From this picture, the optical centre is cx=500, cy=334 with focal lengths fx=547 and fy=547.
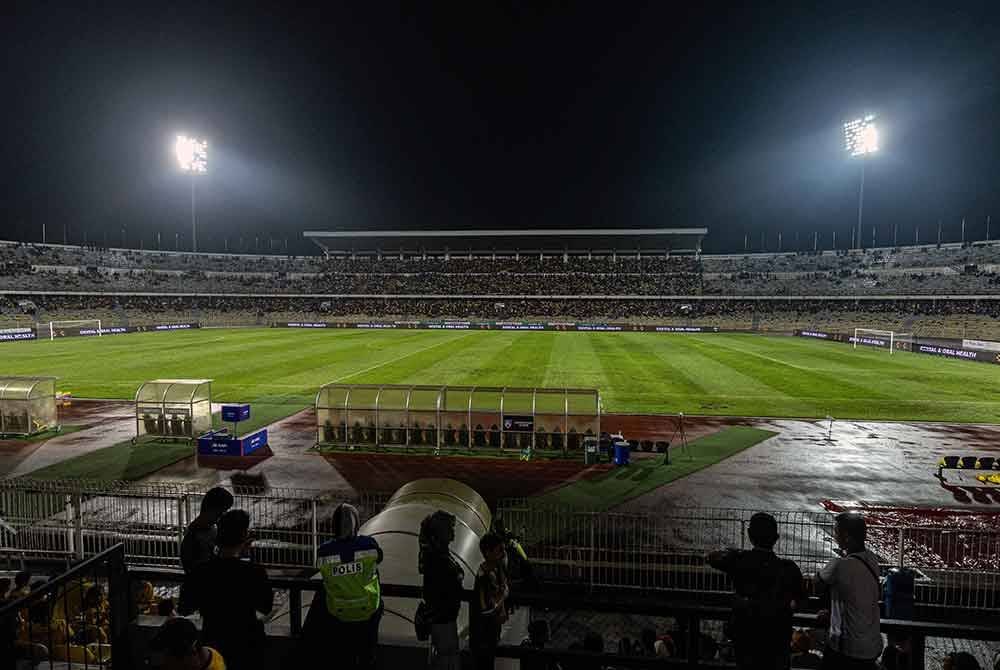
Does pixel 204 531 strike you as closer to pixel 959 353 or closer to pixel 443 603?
pixel 443 603

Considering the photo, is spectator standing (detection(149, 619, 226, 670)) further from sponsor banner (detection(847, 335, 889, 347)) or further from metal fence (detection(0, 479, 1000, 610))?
sponsor banner (detection(847, 335, 889, 347))

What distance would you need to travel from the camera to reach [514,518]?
11.8 m

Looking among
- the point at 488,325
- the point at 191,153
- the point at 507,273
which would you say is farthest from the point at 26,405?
the point at 507,273

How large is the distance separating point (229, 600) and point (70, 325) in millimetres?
75432

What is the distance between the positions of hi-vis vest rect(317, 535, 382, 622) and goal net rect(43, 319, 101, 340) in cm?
6692

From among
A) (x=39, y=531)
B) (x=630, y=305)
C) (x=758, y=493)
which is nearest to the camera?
(x=39, y=531)

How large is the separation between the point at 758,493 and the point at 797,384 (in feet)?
58.7

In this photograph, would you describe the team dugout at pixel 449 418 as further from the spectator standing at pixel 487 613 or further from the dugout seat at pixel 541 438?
the spectator standing at pixel 487 613

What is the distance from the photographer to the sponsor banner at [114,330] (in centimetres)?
5731

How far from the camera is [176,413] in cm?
1800

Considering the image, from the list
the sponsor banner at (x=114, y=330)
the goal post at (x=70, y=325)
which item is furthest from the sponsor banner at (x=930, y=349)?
the goal post at (x=70, y=325)

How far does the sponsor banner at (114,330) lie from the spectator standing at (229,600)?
6769 centimetres

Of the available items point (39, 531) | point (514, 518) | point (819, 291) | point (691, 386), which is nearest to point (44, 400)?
point (39, 531)

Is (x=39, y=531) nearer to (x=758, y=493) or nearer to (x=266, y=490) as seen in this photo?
(x=266, y=490)
